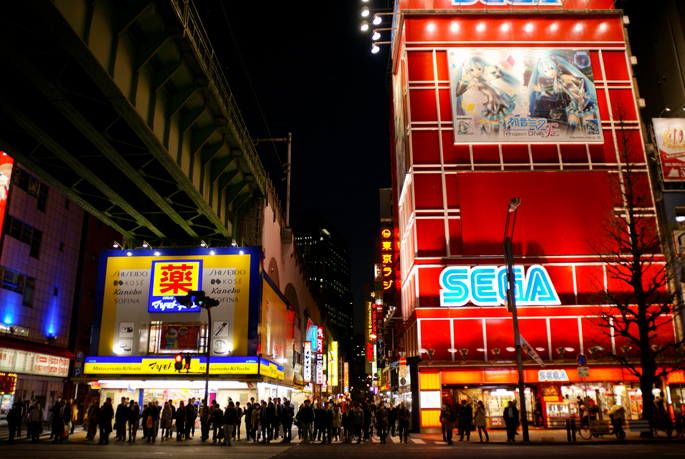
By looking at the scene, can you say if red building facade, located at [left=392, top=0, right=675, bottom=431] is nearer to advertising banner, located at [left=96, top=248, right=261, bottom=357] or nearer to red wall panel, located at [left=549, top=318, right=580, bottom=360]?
red wall panel, located at [left=549, top=318, right=580, bottom=360]

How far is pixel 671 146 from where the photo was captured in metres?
35.3

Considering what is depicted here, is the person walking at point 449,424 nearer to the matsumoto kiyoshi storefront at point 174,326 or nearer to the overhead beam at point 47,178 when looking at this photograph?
the matsumoto kiyoshi storefront at point 174,326

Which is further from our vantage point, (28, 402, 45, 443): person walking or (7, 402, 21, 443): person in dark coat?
(28, 402, 45, 443): person walking

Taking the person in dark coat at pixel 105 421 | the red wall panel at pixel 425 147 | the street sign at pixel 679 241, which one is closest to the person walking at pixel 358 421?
the person in dark coat at pixel 105 421

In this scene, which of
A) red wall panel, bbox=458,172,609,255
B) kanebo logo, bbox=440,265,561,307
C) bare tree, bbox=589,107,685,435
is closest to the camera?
bare tree, bbox=589,107,685,435

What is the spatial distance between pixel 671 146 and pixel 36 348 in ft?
153

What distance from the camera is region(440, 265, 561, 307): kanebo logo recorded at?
102 ft

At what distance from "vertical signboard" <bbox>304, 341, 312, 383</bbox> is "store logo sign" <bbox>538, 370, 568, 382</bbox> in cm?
3460

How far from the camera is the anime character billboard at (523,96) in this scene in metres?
34.5

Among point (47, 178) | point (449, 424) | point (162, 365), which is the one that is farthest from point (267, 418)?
point (47, 178)

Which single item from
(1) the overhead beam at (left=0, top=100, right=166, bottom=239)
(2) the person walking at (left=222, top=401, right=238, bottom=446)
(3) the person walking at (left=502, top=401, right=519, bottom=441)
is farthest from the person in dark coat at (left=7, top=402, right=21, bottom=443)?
(3) the person walking at (left=502, top=401, right=519, bottom=441)

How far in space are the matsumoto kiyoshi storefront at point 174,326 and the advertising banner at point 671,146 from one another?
27679mm

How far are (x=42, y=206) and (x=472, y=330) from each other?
32319mm

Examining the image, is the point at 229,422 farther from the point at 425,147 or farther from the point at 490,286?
the point at 425,147
